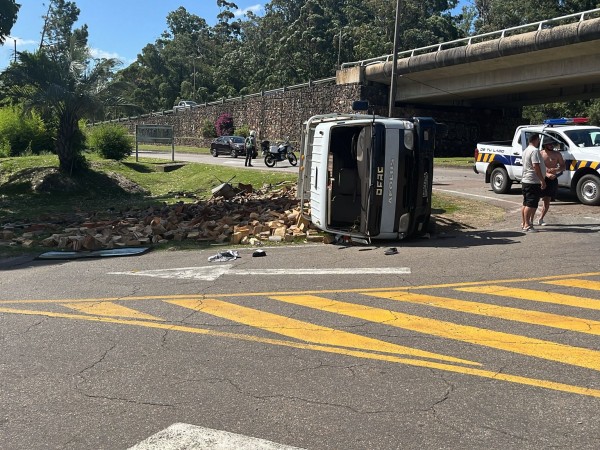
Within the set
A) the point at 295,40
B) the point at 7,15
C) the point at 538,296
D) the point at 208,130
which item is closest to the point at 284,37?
the point at 295,40

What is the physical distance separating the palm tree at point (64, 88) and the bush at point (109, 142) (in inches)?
276

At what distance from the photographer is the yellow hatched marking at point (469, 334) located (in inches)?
197

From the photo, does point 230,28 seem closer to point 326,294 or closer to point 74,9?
point 74,9

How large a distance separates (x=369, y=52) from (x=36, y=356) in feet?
197

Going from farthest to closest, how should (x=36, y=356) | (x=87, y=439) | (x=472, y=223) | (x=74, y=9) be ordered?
(x=74, y=9), (x=472, y=223), (x=36, y=356), (x=87, y=439)

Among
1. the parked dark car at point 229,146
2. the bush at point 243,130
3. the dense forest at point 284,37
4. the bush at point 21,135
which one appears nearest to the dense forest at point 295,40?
the dense forest at point 284,37

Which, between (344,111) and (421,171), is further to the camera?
(344,111)

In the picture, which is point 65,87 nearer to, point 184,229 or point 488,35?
point 184,229

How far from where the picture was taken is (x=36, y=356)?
5.38 metres

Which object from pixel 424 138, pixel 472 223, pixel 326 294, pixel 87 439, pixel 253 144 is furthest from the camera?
pixel 253 144

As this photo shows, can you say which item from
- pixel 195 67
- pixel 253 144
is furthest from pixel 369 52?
pixel 195 67

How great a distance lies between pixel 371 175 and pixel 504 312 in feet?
14.4

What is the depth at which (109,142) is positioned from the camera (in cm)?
3175

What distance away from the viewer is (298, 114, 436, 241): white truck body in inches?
406
